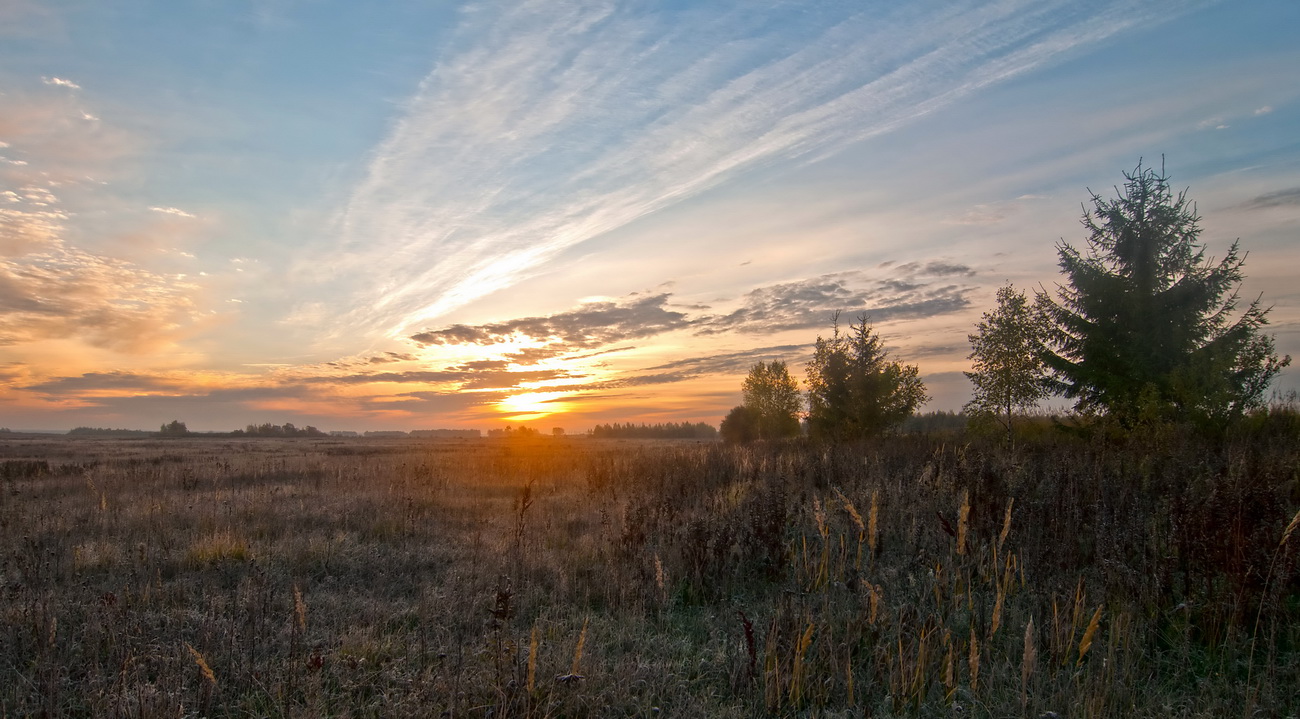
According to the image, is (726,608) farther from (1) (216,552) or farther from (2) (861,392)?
(2) (861,392)

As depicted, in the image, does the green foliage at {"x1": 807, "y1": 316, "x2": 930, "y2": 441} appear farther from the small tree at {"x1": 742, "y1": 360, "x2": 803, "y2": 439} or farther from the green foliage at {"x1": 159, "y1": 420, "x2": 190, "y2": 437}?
the green foliage at {"x1": 159, "y1": 420, "x2": 190, "y2": 437}

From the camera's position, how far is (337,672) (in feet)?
13.6

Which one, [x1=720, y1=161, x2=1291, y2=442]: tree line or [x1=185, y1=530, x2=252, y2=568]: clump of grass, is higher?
[x1=720, y1=161, x2=1291, y2=442]: tree line

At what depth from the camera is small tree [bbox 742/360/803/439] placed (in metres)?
48.8

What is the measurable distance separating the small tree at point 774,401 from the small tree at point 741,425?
55.6 inches

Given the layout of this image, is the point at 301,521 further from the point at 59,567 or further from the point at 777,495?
the point at 777,495

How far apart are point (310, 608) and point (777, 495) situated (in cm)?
547

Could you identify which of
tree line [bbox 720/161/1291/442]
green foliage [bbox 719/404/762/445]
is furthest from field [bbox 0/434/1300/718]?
green foliage [bbox 719/404/762/445]

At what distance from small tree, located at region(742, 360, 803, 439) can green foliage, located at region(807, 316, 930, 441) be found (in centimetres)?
2177

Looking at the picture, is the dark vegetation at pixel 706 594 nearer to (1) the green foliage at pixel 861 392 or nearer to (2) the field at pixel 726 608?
(2) the field at pixel 726 608

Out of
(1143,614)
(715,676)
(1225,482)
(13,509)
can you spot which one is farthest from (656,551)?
(13,509)

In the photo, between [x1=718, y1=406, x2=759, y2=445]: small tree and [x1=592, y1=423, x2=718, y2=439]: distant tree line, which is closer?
[x1=718, y1=406, x2=759, y2=445]: small tree

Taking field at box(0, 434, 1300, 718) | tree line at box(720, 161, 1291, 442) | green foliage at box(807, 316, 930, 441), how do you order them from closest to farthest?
field at box(0, 434, 1300, 718)
tree line at box(720, 161, 1291, 442)
green foliage at box(807, 316, 930, 441)

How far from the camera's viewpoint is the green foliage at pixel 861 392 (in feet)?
81.3
